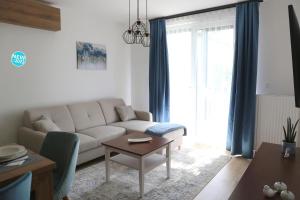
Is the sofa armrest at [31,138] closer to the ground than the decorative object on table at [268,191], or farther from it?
closer to the ground

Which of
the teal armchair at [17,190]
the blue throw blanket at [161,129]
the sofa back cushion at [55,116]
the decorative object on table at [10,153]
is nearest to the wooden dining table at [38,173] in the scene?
the decorative object on table at [10,153]

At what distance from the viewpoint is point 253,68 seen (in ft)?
11.6

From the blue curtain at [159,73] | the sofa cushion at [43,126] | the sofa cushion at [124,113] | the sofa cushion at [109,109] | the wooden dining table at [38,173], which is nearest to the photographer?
the wooden dining table at [38,173]

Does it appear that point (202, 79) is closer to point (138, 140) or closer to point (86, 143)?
point (138, 140)

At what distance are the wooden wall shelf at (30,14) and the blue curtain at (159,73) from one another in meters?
1.92

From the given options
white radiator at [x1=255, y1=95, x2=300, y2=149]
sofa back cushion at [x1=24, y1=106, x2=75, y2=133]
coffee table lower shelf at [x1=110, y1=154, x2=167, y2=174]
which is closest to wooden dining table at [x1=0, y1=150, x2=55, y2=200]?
coffee table lower shelf at [x1=110, y1=154, x2=167, y2=174]

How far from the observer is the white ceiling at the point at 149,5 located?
3.58m

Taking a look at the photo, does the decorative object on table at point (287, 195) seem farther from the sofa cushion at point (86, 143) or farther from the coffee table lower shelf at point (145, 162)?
the sofa cushion at point (86, 143)

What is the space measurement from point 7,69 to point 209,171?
3.20 m

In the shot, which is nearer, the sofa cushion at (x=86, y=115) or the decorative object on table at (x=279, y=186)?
the decorative object on table at (x=279, y=186)

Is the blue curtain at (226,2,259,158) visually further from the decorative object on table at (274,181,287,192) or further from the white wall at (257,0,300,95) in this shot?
the decorative object on table at (274,181,287,192)

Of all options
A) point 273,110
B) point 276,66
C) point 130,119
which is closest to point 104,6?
point 130,119

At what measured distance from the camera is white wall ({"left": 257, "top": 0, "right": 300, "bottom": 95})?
3455 mm

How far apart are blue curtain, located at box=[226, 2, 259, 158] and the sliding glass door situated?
0.93ft
